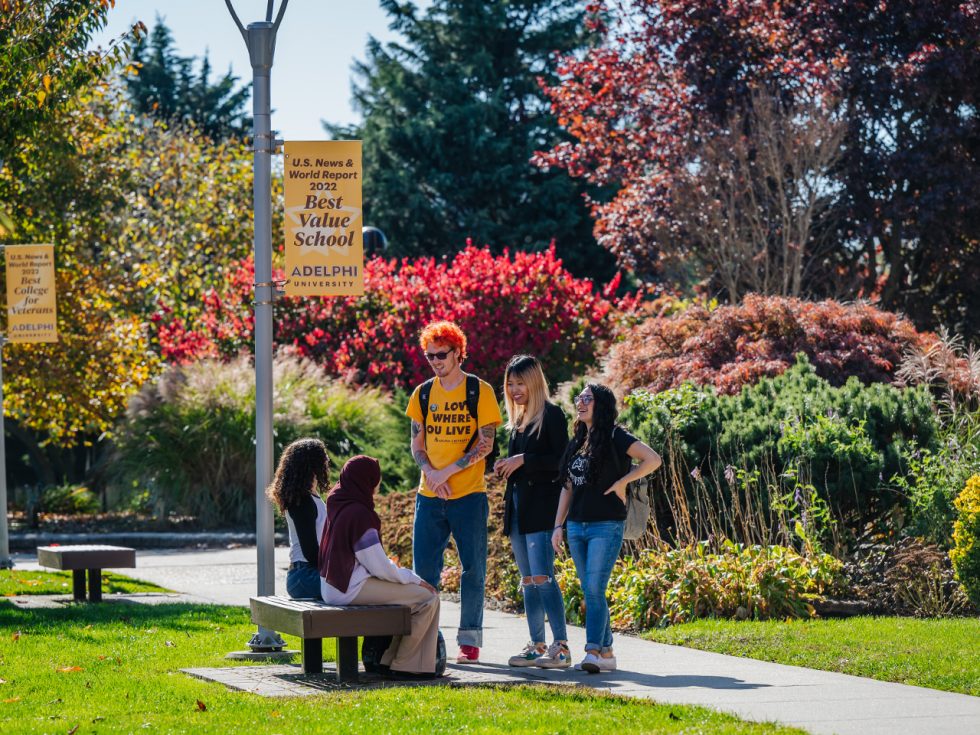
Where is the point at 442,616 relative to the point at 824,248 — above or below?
below

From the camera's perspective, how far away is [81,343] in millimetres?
20594

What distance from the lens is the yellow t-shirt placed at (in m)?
8.35

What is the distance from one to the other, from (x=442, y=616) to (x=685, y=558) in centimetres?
194

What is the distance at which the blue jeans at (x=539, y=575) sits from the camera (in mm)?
8352

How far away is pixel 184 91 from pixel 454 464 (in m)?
41.9

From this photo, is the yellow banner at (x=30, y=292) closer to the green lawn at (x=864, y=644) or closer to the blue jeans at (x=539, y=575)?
the green lawn at (x=864, y=644)

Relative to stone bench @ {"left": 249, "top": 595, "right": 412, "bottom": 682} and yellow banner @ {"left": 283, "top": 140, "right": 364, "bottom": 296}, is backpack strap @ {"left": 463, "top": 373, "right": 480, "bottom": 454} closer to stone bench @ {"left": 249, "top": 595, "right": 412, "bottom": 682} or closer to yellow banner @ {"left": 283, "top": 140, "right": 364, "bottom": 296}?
yellow banner @ {"left": 283, "top": 140, "right": 364, "bottom": 296}

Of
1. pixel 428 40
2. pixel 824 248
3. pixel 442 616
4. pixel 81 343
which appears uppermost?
pixel 428 40

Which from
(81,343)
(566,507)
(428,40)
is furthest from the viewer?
(428,40)

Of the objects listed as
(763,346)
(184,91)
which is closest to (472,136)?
(184,91)

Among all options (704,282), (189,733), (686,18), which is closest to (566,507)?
(189,733)

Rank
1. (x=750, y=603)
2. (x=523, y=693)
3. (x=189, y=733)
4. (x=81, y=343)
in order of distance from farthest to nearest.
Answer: (x=81, y=343), (x=750, y=603), (x=523, y=693), (x=189, y=733)

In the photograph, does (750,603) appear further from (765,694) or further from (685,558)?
(765,694)

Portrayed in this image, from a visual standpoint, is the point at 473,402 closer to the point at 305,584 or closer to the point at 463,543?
the point at 463,543
